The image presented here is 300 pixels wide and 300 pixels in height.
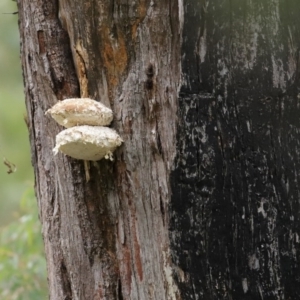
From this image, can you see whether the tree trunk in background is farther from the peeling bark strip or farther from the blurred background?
the blurred background

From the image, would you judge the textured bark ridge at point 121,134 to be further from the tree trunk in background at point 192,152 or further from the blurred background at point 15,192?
the blurred background at point 15,192

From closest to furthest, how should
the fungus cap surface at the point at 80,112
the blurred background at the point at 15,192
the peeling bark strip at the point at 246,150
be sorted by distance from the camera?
the peeling bark strip at the point at 246,150 → the fungus cap surface at the point at 80,112 → the blurred background at the point at 15,192

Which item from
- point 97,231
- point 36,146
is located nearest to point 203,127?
point 97,231

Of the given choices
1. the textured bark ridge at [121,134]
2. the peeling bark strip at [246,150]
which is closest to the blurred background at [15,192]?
the textured bark ridge at [121,134]

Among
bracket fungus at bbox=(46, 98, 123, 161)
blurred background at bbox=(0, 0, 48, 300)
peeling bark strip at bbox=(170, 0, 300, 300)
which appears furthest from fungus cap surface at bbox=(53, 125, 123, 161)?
blurred background at bbox=(0, 0, 48, 300)

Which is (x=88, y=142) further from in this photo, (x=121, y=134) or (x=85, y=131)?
(x=121, y=134)

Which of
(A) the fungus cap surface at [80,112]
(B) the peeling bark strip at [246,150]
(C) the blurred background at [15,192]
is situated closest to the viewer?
(B) the peeling bark strip at [246,150]
